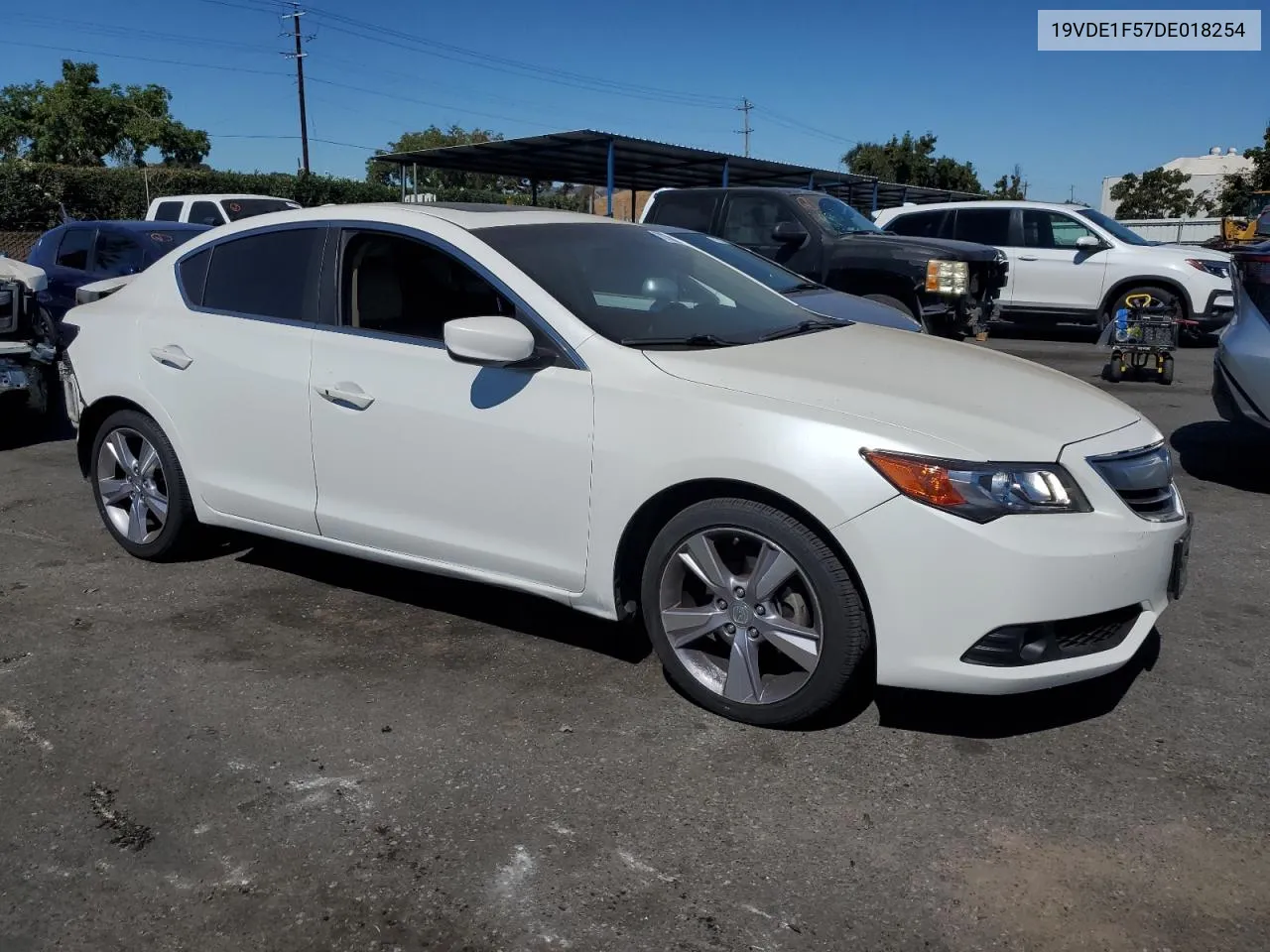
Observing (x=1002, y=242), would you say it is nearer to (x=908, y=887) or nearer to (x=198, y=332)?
(x=198, y=332)

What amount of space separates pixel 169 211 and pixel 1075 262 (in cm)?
1376

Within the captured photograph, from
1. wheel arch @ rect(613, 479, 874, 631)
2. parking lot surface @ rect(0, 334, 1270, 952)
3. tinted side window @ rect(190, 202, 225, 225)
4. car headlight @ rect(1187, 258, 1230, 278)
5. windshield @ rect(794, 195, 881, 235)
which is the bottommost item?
parking lot surface @ rect(0, 334, 1270, 952)

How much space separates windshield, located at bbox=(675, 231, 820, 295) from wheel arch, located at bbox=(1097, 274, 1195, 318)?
7345 mm

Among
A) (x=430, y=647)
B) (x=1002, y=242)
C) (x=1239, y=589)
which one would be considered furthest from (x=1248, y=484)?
(x=1002, y=242)

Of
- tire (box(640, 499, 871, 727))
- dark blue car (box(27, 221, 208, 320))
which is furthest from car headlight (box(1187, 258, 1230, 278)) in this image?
tire (box(640, 499, 871, 727))

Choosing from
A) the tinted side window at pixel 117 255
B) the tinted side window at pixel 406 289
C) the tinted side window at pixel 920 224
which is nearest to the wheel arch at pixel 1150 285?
the tinted side window at pixel 920 224

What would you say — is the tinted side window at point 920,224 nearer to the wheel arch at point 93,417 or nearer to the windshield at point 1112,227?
the windshield at point 1112,227

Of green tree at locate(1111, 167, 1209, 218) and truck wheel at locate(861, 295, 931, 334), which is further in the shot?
green tree at locate(1111, 167, 1209, 218)

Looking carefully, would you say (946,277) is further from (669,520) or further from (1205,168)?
(1205,168)

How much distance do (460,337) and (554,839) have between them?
5.36 feet

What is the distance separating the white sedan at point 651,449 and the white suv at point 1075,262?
1050 centimetres

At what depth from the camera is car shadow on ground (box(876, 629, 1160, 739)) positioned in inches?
137

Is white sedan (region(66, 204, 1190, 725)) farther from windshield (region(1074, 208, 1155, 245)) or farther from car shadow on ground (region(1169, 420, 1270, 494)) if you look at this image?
windshield (region(1074, 208, 1155, 245))

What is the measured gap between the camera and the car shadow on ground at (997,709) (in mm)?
3490
